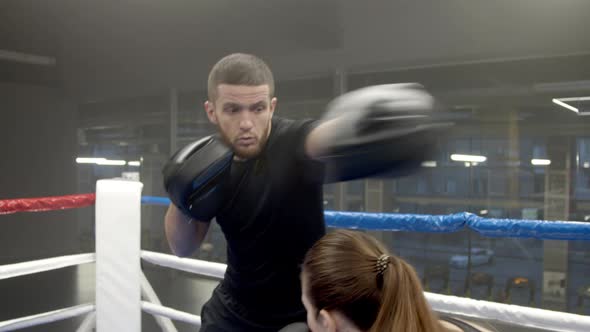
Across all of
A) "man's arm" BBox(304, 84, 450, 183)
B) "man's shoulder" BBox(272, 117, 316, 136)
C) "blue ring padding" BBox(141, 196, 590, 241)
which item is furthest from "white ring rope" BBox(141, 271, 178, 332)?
"man's arm" BBox(304, 84, 450, 183)

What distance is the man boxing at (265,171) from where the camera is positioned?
613 mm

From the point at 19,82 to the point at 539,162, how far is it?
5186mm

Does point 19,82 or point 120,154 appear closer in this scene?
point 19,82

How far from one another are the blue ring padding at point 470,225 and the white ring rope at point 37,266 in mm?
930

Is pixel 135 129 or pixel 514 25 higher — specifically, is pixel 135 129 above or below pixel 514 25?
below

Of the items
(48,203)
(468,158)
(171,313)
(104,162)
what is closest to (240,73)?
(171,313)

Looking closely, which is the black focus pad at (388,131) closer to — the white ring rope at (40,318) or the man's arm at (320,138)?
the man's arm at (320,138)

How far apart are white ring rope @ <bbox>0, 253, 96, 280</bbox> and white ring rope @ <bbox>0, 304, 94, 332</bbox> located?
0.49ft

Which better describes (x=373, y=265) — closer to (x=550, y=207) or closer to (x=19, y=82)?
(x=550, y=207)

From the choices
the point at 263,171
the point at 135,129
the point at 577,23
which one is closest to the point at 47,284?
the point at 135,129

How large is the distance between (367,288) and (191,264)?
108 centimetres

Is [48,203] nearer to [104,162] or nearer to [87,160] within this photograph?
[87,160]

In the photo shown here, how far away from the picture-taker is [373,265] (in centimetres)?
64

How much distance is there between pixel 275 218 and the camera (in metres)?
0.85
